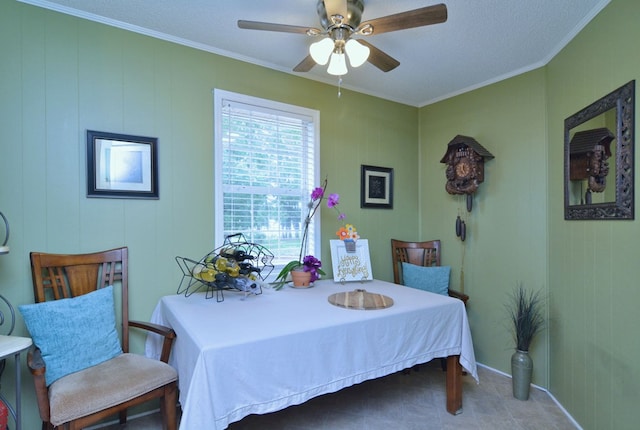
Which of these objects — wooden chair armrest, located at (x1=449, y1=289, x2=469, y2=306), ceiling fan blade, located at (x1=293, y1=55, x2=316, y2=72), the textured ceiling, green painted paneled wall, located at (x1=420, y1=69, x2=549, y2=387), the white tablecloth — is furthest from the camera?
wooden chair armrest, located at (x1=449, y1=289, x2=469, y2=306)

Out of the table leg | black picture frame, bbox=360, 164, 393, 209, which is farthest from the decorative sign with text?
the table leg

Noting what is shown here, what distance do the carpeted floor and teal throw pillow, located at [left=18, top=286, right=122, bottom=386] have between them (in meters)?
0.63

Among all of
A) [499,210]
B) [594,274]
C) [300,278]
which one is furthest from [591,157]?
[300,278]

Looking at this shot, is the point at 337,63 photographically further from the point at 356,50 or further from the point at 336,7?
the point at 336,7

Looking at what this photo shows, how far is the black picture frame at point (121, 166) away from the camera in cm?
198

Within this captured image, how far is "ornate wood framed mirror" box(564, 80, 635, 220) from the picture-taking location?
5.33 ft

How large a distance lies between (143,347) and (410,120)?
3172 millimetres

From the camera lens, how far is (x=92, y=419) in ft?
4.71

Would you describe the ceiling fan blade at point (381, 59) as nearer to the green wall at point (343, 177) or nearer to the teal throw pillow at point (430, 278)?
the green wall at point (343, 177)

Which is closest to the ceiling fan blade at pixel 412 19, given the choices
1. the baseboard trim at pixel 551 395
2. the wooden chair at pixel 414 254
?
the wooden chair at pixel 414 254

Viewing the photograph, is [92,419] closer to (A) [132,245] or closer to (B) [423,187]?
(A) [132,245]

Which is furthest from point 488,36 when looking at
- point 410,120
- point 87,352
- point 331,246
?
point 87,352

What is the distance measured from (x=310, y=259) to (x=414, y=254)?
1251 millimetres

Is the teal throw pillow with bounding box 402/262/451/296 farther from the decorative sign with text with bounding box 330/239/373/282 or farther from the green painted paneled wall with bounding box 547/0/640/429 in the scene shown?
the green painted paneled wall with bounding box 547/0/640/429
